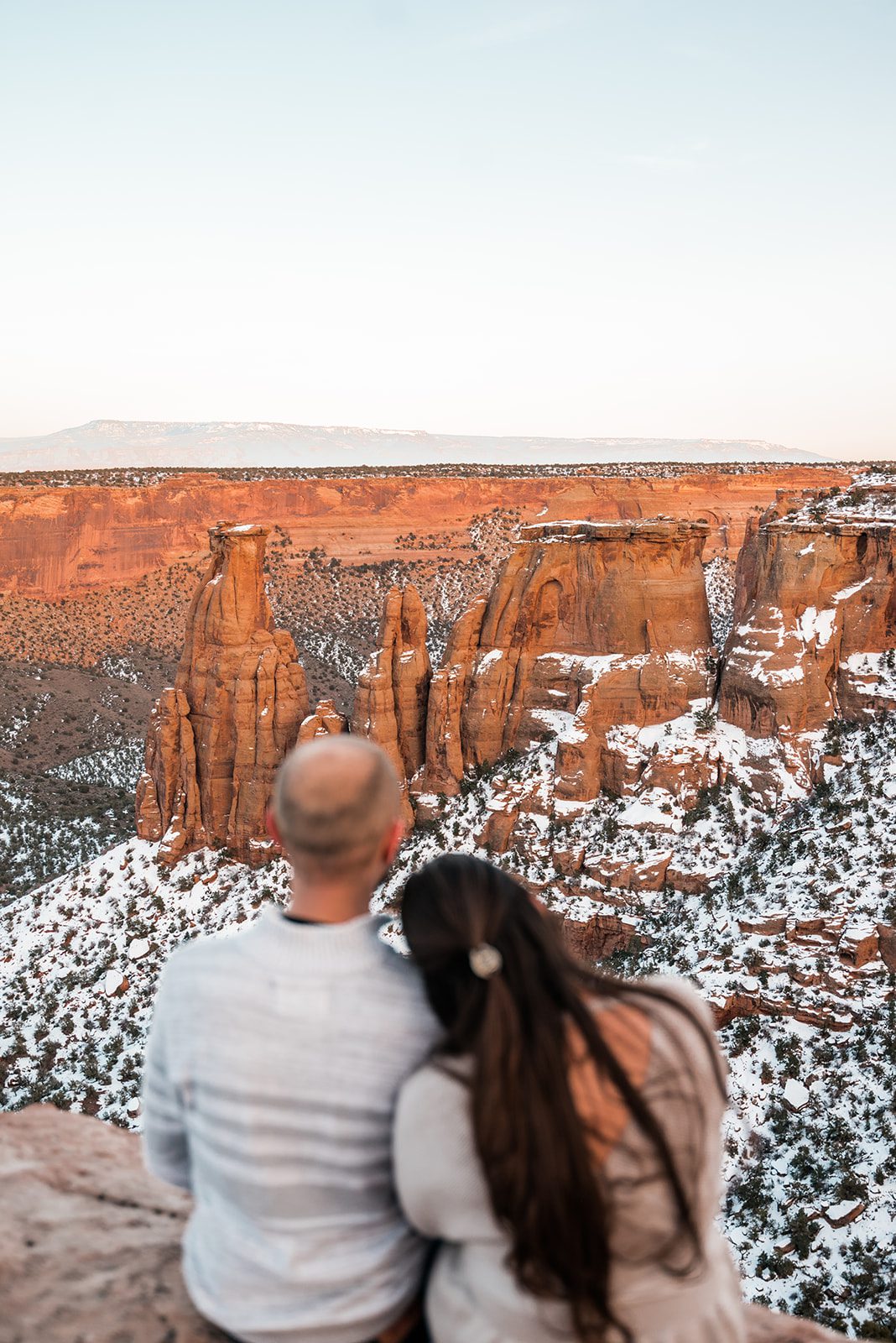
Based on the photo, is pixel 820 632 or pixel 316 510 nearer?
pixel 820 632

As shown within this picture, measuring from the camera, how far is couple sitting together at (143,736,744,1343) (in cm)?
254

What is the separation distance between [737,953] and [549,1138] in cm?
1825

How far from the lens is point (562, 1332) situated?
2697 millimetres

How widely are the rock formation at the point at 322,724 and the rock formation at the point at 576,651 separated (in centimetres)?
286

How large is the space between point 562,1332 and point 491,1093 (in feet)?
2.86

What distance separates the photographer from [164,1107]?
10.4 ft

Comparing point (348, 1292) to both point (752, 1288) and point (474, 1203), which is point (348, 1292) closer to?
point (474, 1203)

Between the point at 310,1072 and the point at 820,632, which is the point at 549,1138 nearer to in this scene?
the point at 310,1072

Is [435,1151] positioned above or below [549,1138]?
below

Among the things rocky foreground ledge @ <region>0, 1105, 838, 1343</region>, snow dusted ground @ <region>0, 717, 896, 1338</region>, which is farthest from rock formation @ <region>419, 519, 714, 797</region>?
rocky foreground ledge @ <region>0, 1105, 838, 1343</region>

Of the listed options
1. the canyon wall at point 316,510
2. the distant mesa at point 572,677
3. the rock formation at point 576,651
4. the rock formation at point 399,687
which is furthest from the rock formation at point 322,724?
the canyon wall at point 316,510

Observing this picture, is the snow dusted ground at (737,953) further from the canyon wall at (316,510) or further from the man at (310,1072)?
the canyon wall at (316,510)

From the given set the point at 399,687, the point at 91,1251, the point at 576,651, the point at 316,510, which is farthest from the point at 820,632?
the point at 316,510

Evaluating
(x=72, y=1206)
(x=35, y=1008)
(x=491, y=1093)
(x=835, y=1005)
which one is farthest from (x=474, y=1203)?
(x=35, y=1008)
